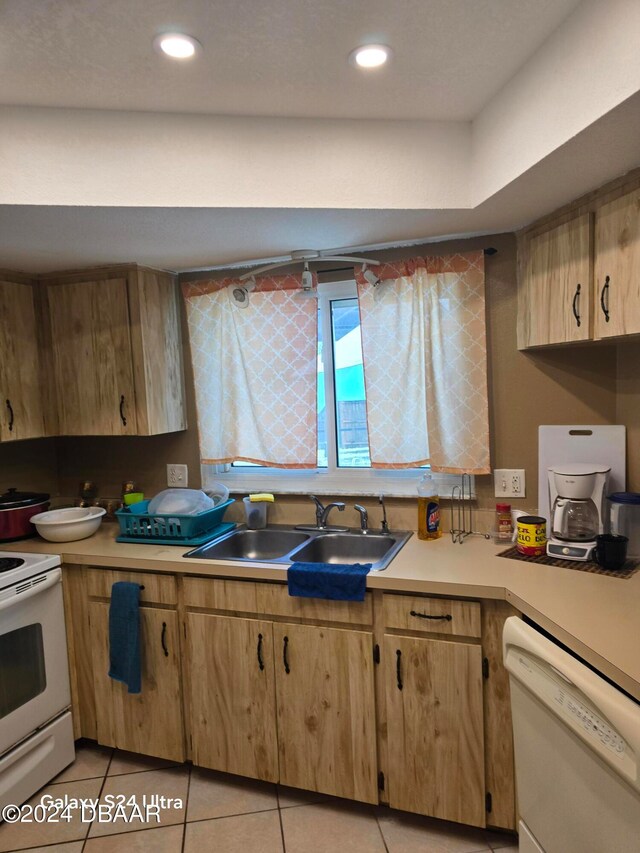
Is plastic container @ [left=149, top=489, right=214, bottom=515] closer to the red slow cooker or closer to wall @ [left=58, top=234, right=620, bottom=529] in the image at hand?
the red slow cooker

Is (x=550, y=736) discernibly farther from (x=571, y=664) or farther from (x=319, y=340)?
(x=319, y=340)

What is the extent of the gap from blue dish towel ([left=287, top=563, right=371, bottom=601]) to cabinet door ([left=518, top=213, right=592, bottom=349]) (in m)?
1.05

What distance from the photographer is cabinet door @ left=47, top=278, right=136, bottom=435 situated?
2.55m

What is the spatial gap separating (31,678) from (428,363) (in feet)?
6.51

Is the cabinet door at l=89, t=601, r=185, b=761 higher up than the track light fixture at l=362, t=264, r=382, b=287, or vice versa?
the track light fixture at l=362, t=264, r=382, b=287

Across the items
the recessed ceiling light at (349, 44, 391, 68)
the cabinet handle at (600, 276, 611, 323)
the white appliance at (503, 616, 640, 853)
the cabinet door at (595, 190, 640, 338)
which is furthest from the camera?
the cabinet handle at (600, 276, 611, 323)

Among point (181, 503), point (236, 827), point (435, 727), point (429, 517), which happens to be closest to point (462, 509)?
point (429, 517)

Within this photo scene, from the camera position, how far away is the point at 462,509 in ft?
7.69

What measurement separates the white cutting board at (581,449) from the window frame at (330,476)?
349 millimetres

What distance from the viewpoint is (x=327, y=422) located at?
2.61 m

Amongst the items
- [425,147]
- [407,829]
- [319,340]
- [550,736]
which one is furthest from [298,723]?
[425,147]

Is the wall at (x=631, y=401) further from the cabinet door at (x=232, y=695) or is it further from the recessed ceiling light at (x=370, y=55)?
the cabinet door at (x=232, y=695)

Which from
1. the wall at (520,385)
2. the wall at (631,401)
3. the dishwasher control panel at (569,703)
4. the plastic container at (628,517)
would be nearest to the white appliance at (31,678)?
the wall at (520,385)

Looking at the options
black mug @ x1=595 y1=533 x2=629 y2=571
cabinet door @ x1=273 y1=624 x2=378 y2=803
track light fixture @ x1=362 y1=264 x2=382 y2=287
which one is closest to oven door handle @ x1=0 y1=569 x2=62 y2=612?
cabinet door @ x1=273 y1=624 x2=378 y2=803
